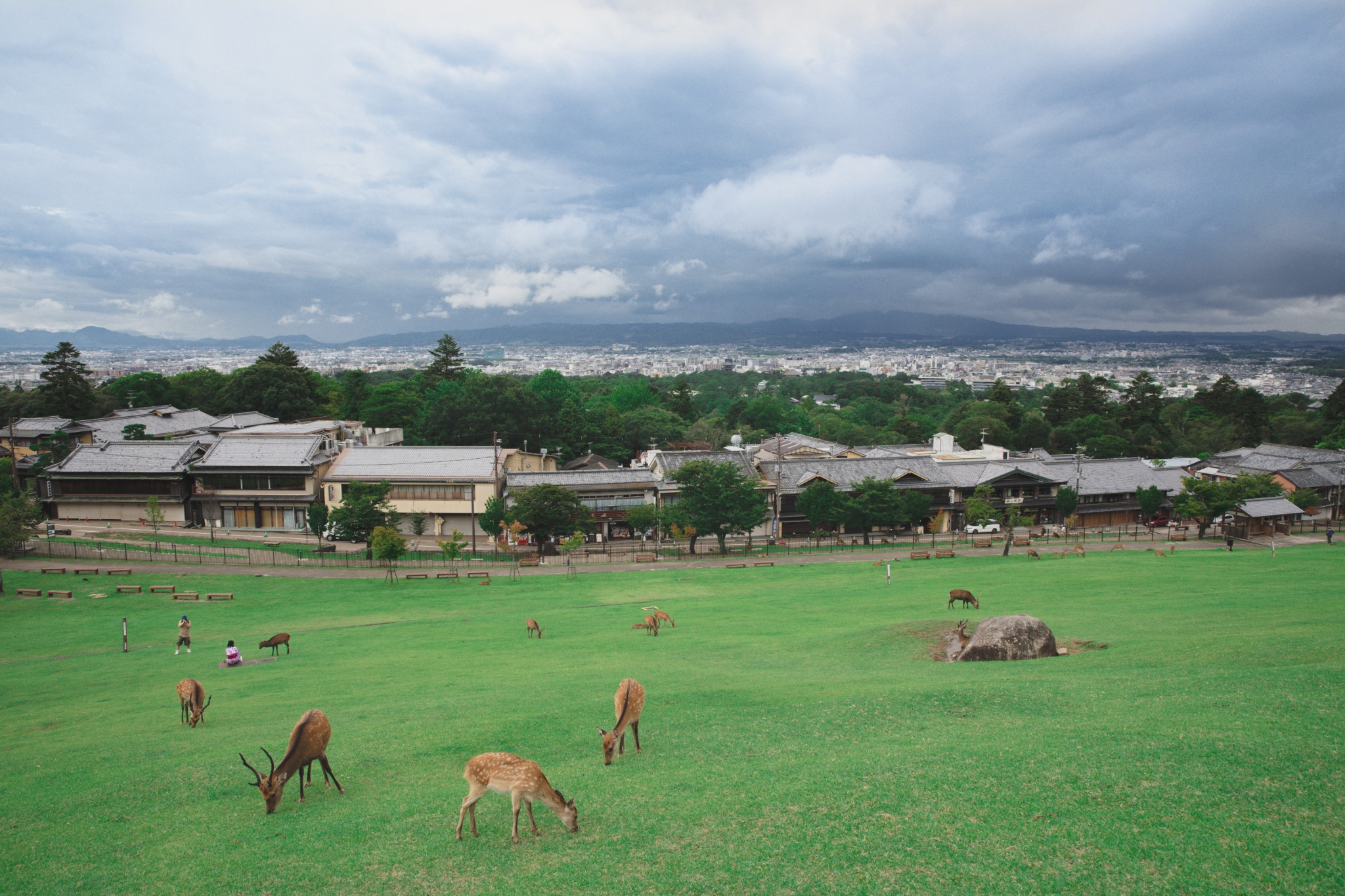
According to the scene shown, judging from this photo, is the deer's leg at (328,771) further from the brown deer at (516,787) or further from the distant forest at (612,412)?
the distant forest at (612,412)

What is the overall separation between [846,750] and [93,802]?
10.7 metres

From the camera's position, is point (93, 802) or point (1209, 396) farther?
point (1209, 396)

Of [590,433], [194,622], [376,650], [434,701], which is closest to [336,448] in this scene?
[590,433]

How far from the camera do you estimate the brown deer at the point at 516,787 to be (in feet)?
27.4

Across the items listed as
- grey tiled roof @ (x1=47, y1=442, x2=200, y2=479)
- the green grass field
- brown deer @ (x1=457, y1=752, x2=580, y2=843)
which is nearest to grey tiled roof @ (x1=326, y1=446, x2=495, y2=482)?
grey tiled roof @ (x1=47, y1=442, x2=200, y2=479)

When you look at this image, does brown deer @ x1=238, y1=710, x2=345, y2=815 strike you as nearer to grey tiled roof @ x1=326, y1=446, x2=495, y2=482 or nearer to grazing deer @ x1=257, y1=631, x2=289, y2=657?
grazing deer @ x1=257, y1=631, x2=289, y2=657

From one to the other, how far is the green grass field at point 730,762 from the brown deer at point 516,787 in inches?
10.4

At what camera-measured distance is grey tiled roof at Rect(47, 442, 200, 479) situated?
51.8 metres

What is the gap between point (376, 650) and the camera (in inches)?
832

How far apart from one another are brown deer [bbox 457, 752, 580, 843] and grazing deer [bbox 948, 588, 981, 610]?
19.1 metres

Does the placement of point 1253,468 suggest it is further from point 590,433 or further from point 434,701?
point 434,701

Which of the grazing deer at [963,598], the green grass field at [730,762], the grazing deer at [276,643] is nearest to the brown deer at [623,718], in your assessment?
the green grass field at [730,762]

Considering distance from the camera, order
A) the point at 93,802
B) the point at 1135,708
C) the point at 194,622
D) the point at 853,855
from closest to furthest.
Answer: the point at 853,855 → the point at 93,802 → the point at 1135,708 → the point at 194,622

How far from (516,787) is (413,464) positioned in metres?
48.4
